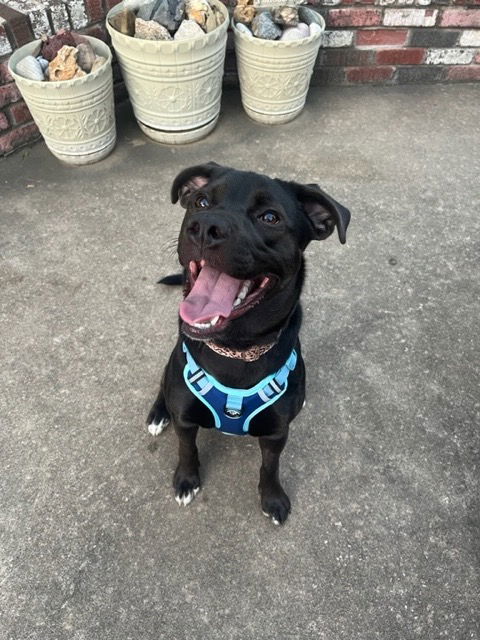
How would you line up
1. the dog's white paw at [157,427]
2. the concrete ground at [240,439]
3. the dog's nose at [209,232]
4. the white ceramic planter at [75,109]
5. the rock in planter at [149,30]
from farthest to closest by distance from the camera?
1. the rock in planter at [149,30]
2. the white ceramic planter at [75,109]
3. the dog's white paw at [157,427]
4. the concrete ground at [240,439]
5. the dog's nose at [209,232]

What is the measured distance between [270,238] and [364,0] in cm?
321

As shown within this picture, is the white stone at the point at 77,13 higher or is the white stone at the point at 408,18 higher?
the white stone at the point at 77,13

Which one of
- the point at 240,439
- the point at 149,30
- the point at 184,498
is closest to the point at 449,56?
the point at 149,30

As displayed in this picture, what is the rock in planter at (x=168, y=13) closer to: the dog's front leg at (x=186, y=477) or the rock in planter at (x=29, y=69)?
the rock in planter at (x=29, y=69)

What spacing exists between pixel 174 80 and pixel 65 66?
0.69 m

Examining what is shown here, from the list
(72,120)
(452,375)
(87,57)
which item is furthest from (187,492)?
(87,57)

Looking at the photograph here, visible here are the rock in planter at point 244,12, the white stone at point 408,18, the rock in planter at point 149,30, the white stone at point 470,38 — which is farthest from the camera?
the white stone at point 470,38

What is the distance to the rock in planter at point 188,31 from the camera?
10.8 feet

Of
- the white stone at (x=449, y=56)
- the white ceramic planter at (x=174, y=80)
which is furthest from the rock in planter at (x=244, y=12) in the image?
the white stone at (x=449, y=56)

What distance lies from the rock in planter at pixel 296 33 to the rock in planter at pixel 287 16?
0.03 metres

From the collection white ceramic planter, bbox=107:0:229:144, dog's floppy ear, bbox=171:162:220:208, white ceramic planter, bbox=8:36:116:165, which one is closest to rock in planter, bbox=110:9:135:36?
white ceramic planter, bbox=107:0:229:144

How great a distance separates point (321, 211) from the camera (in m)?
1.75

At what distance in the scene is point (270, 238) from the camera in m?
1.63

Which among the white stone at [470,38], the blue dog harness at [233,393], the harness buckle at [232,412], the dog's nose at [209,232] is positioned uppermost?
the dog's nose at [209,232]
